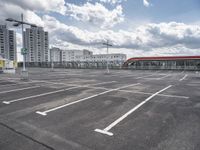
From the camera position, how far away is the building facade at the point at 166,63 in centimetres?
4047

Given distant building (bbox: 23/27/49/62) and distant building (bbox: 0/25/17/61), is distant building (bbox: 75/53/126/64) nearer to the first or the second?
distant building (bbox: 23/27/49/62)

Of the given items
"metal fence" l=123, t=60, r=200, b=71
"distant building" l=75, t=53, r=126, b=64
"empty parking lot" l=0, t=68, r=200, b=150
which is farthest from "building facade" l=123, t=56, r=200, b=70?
"empty parking lot" l=0, t=68, r=200, b=150

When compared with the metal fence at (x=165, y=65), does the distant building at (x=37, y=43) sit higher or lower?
higher

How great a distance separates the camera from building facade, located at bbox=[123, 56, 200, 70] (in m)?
40.5

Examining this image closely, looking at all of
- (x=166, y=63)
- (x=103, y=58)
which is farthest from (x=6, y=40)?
(x=166, y=63)

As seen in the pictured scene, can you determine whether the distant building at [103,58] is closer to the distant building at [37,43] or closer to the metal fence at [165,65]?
the metal fence at [165,65]

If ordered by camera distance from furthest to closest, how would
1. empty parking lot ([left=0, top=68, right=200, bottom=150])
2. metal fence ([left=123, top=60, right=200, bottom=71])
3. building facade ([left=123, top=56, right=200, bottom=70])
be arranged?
1. metal fence ([left=123, top=60, right=200, bottom=71])
2. building facade ([left=123, top=56, right=200, bottom=70])
3. empty parking lot ([left=0, top=68, right=200, bottom=150])

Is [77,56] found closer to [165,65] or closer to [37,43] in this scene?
[37,43]

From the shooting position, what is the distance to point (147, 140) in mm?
3406

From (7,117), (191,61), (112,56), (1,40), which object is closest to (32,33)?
(1,40)

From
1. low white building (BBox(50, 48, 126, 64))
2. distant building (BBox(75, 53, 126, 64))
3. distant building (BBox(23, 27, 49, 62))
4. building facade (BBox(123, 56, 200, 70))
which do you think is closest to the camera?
building facade (BBox(123, 56, 200, 70))

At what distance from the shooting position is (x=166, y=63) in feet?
146

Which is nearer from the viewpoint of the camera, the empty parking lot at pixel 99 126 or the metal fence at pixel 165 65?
the empty parking lot at pixel 99 126

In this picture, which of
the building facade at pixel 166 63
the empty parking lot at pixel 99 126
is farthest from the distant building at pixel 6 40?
the empty parking lot at pixel 99 126
